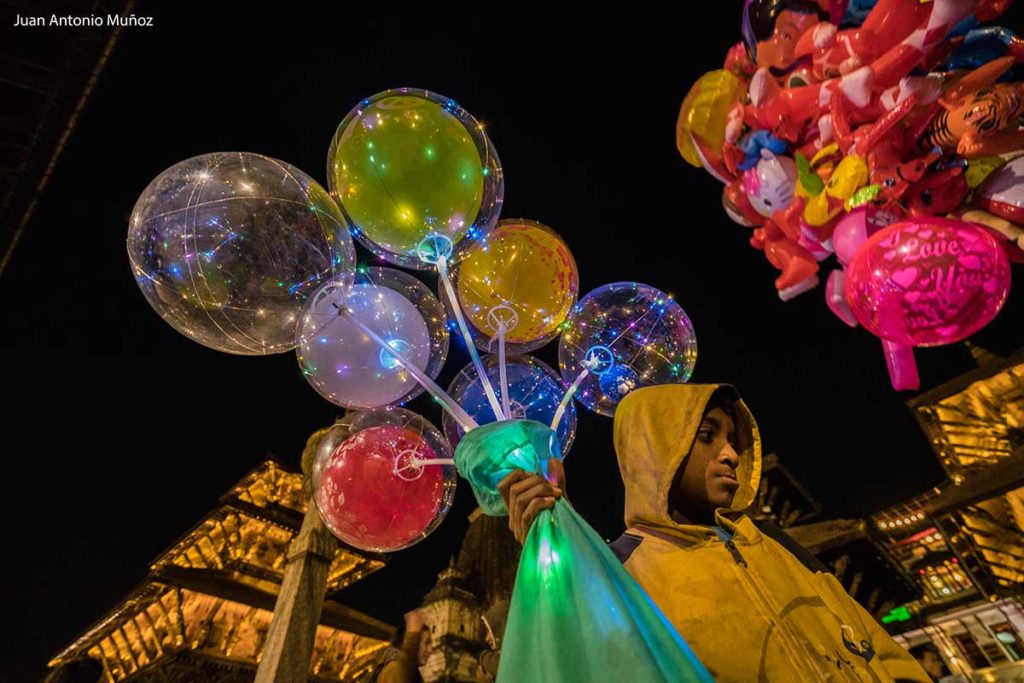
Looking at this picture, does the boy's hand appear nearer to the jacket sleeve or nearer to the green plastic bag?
the green plastic bag

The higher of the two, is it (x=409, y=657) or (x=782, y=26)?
(x=782, y=26)

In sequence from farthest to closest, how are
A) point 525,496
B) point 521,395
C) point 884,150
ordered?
point 884,150 < point 521,395 < point 525,496

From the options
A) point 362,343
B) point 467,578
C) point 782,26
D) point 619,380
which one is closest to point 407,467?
point 362,343

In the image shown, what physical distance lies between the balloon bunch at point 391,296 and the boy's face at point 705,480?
2.14 feet

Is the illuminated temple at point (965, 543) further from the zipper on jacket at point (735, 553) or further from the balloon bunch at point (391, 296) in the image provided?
the zipper on jacket at point (735, 553)

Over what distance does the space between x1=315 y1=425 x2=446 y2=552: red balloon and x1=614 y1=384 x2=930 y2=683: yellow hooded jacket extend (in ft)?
4.57

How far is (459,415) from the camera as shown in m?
2.18

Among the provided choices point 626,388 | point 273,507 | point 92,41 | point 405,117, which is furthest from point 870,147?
point 273,507

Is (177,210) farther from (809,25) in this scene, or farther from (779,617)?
(809,25)

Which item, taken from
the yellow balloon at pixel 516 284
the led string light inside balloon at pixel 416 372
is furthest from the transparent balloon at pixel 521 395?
the led string light inside balloon at pixel 416 372

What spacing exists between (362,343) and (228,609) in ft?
45.3

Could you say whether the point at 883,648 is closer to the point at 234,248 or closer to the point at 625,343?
the point at 625,343

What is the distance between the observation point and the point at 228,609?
12812mm

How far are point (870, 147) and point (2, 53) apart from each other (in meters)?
9.76
